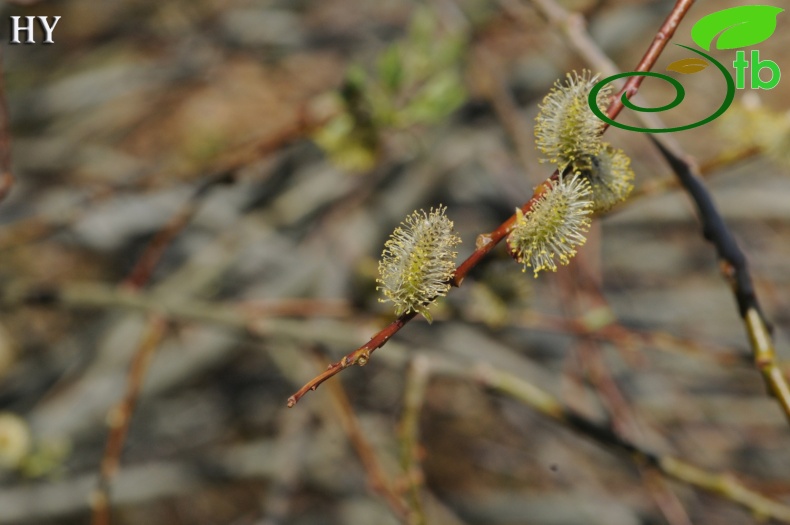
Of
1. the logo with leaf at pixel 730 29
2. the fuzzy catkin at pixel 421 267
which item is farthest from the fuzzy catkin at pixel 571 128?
the logo with leaf at pixel 730 29

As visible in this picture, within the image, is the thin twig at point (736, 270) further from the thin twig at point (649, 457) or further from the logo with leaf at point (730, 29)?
the thin twig at point (649, 457)

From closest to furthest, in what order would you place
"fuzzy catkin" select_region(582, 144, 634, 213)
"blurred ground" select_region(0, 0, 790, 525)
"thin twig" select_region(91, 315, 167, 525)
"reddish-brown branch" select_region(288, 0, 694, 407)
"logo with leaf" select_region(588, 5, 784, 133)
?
1. "reddish-brown branch" select_region(288, 0, 694, 407)
2. "fuzzy catkin" select_region(582, 144, 634, 213)
3. "logo with leaf" select_region(588, 5, 784, 133)
4. "thin twig" select_region(91, 315, 167, 525)
5. "blurred ground" select_region(0, 0, 790, 525)

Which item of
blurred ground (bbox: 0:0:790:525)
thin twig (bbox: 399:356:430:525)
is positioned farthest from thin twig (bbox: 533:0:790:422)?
blurred ground (bbox: 0:0:790:525)

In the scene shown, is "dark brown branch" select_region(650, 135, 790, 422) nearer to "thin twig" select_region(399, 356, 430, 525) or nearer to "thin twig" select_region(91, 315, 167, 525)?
"thin twig" select_region(399, 356, 430, 525)

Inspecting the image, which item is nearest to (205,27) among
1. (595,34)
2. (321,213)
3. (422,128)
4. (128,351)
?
(321,213)

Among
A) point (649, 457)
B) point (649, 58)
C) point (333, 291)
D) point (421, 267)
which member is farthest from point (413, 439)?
point (333, 291)

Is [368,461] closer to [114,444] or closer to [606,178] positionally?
[114,444]
